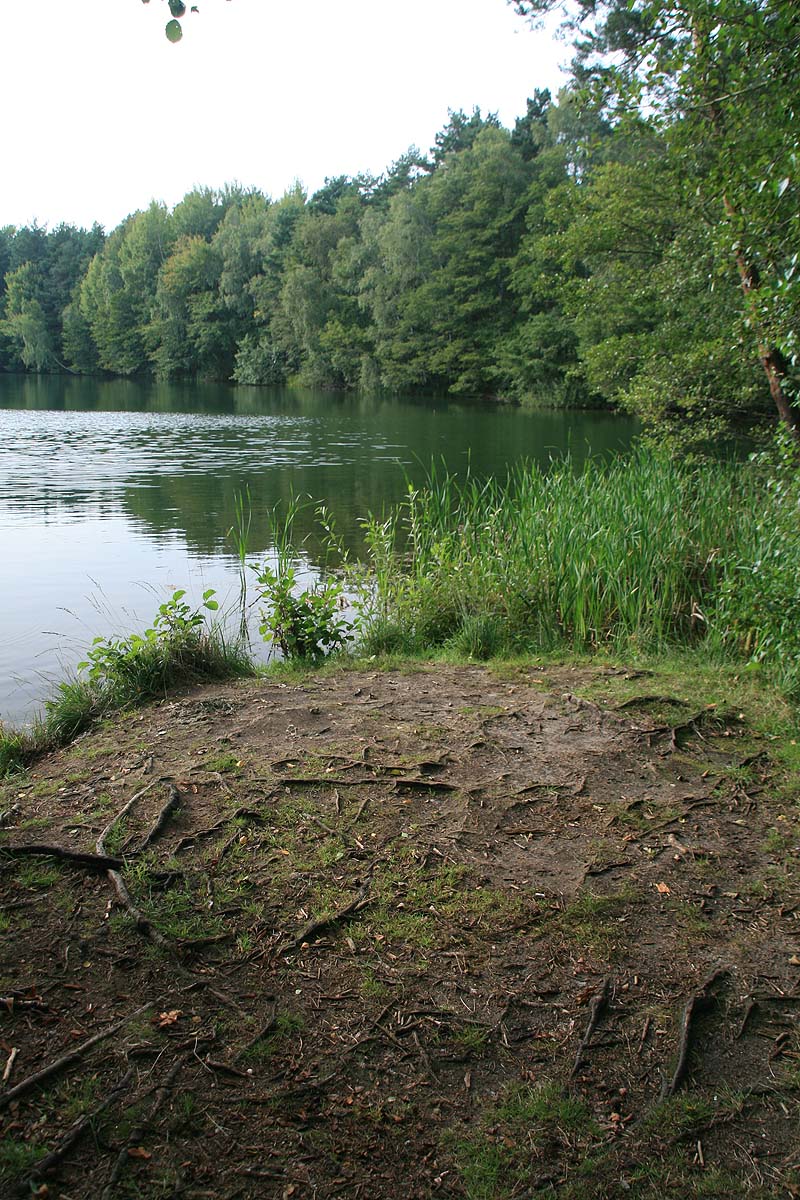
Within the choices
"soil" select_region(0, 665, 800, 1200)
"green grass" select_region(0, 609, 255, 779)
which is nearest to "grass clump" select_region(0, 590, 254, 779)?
"green grass" select_region(0, 609, 255, 779)

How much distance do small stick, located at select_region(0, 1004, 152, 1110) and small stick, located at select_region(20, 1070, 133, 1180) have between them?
161mm

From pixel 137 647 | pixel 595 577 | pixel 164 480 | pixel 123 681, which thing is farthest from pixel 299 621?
pixel 164 480

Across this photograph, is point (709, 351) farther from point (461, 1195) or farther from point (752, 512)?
point (461, 1195)

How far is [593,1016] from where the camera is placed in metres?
2.59

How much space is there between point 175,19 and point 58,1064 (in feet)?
10.7

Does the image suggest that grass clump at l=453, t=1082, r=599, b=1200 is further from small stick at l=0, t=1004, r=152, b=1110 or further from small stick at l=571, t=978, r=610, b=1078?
small stick at l=0, t=1004, r=152, b=1110

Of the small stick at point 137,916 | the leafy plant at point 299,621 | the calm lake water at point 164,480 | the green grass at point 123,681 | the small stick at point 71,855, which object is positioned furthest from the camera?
the calm lake water at point 164,480

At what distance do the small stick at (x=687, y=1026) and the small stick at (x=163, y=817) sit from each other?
81.8 inches

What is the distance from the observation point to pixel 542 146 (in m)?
49.6

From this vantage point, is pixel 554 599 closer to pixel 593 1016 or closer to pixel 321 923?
pixel 321 923

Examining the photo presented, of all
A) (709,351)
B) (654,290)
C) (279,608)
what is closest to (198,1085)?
(279,608)

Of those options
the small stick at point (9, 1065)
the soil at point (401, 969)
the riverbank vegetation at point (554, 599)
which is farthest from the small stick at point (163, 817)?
the riverbank vegetation at point (554, 599)

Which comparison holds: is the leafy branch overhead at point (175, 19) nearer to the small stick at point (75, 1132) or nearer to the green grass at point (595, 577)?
the small stick at point (75, 1132)

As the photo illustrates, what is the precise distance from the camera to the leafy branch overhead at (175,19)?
9.04 ft
